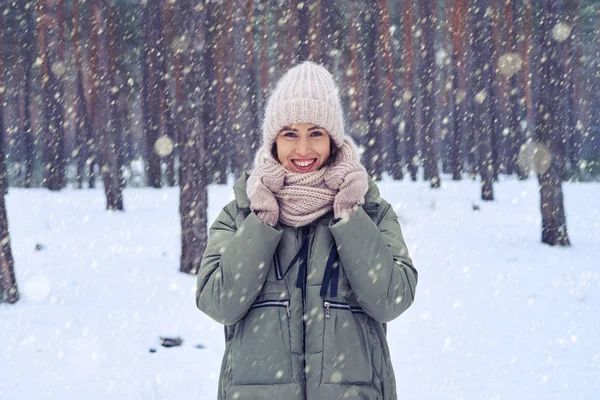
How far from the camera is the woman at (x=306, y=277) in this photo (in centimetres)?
219

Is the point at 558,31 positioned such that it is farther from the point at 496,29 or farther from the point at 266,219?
the point at 496,29

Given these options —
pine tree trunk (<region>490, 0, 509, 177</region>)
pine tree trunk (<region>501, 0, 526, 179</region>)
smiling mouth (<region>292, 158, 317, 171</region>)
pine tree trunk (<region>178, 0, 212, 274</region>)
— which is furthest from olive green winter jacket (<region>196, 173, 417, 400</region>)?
pine tree trunk (<region>501, 0, 526, 179</region>)

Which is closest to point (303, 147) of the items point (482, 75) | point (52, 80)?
point (482, 75)

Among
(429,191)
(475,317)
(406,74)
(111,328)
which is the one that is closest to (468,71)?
(406,74)

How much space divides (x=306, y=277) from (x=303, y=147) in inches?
21.7

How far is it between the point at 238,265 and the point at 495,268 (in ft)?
28.8

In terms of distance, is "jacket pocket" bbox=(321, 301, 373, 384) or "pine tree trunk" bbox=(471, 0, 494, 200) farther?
"pine tree trunk" bbox=(471, 0, 494, 200)

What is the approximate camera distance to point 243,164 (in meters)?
15.4

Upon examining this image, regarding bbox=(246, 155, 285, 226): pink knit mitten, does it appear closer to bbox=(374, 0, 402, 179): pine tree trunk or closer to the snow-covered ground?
the snow-covered ground

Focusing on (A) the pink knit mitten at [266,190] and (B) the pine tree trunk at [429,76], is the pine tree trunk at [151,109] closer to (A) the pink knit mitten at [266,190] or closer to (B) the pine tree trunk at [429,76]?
(B) the pine tree trunk at [429,76]

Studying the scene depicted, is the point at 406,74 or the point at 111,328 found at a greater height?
the point at 406,74

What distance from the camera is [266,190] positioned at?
2.28 meters

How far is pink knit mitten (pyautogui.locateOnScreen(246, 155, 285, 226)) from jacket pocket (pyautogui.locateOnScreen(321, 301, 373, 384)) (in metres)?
0.42

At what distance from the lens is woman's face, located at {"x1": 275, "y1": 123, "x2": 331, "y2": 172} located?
2412 millimetres
